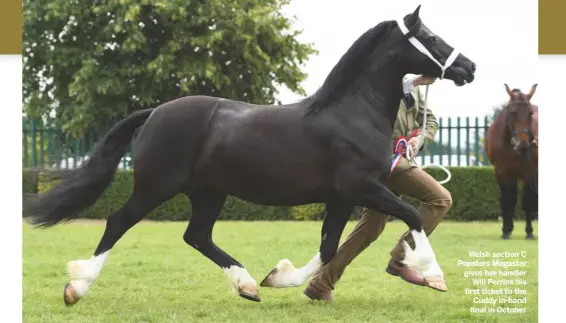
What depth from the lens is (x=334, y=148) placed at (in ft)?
16.8

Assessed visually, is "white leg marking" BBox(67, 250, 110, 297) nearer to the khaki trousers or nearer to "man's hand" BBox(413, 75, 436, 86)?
the khaki trousers

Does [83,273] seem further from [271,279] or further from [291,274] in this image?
[291,274]

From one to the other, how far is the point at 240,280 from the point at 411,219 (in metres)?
1.27

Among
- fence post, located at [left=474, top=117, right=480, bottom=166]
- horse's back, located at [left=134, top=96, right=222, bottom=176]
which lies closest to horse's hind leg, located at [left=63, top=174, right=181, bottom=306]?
horse's back, located at [left=134, top=96, right=222, bottom=176]

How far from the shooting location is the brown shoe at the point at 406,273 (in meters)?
5.36

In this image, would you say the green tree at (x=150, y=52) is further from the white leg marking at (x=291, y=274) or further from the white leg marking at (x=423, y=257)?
the white leg marking at (x=423, y=257)

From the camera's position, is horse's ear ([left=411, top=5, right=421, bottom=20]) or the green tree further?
the green tree

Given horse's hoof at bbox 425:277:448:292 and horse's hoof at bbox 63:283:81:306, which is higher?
horse's hoof at bbox 425:277:448:292

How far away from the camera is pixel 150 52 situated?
12.9 metres

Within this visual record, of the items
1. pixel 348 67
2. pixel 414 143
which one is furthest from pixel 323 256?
pixel 348 67

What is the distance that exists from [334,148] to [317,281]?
1.12 meters

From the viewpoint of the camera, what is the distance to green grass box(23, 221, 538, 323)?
5.15 m

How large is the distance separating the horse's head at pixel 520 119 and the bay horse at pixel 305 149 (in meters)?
3.44

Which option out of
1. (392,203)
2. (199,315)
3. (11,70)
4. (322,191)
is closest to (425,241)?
(392,203)
